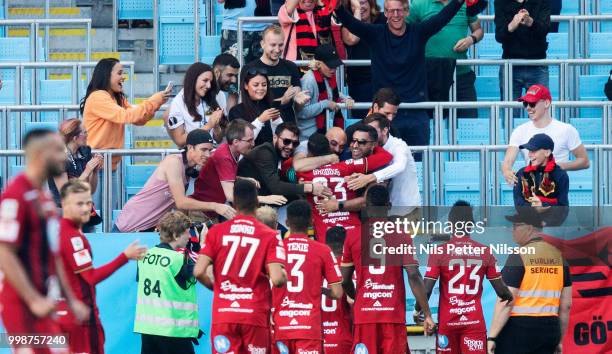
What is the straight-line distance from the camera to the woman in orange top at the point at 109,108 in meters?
15.3

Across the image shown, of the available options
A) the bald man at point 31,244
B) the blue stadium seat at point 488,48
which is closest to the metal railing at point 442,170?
the blue stadium seat at point 488,48

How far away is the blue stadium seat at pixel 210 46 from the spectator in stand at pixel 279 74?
2717 mm

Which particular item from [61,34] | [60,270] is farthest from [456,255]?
[61,34]

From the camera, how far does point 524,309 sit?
14531 mm

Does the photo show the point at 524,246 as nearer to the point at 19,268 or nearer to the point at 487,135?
the point at 487,135

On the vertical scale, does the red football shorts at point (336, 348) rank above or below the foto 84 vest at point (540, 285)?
below

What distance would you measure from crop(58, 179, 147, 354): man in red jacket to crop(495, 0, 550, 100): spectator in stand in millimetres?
6865

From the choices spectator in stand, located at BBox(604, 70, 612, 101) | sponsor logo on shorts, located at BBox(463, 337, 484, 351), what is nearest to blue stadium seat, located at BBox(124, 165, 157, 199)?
sponsor logo on shorts, located at BBox(463, 337, 484, 351)

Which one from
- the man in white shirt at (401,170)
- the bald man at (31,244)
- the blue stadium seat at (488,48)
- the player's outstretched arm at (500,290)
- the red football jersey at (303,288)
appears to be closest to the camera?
the bald man at (31,244)

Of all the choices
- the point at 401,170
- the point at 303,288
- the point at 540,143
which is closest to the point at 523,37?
the point at 540,143

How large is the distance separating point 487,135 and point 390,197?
2.61m

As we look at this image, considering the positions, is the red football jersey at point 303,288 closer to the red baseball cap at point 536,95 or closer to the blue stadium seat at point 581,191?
the red baseball cap at point 536,95

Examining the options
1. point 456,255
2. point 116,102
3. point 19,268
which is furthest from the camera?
point 116,102

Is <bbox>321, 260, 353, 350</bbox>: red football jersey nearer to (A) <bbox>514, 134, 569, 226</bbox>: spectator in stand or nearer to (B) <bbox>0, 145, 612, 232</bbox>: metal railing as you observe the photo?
(B) <bbox>0, 145, 612, 232</bbox>: metal railing
